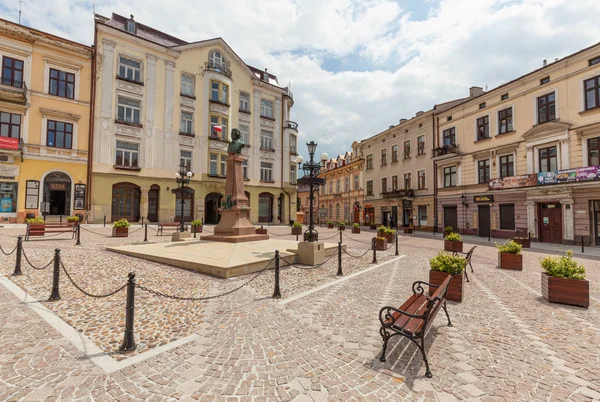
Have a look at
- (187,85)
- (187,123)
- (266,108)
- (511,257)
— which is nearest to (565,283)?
(511,257)

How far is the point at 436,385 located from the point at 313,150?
861 cm

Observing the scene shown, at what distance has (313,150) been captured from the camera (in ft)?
34.8

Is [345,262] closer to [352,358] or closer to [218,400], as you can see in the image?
[352,358]

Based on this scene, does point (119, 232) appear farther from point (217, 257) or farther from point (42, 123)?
point (42, 123)

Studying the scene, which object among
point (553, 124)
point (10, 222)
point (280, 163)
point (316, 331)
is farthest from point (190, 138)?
point (553, 124)

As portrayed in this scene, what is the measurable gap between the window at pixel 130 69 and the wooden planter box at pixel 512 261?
98.6 ft

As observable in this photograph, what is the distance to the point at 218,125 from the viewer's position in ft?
98.0

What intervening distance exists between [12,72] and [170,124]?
1118 cm

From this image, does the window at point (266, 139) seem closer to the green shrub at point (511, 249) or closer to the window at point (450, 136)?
the window at point (450, 136)

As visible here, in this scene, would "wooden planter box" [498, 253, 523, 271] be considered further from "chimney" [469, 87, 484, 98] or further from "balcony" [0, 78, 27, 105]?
"balcony" [0, 78, 27, 105]

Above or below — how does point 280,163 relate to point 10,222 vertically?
above

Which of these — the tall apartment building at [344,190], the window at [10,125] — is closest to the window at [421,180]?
the tall apartment building at [344,190]

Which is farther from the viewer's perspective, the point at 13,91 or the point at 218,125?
the point at 218,125

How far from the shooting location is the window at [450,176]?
86.5 ft
